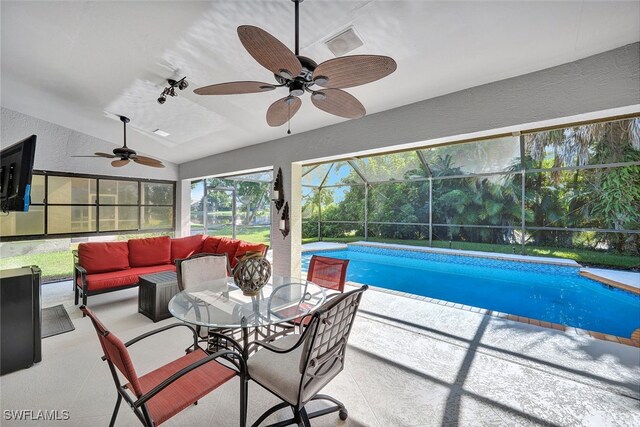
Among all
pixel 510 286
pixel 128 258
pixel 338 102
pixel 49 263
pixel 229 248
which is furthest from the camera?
pixel 510 286

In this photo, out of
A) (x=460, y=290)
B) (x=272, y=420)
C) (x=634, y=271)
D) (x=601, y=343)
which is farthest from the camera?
(x=634, y=271)

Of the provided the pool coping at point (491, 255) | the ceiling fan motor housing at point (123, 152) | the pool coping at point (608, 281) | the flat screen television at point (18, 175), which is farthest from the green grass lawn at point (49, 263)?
the pool coping at point (608, 281)

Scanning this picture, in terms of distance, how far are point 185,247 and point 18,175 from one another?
3.28 meters

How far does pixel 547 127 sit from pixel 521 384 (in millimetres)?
2323

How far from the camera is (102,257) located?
14.2 ft

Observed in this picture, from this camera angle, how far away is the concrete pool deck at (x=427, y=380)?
196 centimetres

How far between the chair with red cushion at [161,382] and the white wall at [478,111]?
2.72 m

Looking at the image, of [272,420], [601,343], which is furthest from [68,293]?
[601,343]

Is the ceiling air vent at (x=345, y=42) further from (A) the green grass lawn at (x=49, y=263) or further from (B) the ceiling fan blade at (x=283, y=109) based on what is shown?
(A) the green grass lawn at (x=49, y=263)

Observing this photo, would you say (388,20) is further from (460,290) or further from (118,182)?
(118,182)

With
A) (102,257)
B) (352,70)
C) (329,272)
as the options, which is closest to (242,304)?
(329,272)

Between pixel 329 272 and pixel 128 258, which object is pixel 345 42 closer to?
pixel 329 272

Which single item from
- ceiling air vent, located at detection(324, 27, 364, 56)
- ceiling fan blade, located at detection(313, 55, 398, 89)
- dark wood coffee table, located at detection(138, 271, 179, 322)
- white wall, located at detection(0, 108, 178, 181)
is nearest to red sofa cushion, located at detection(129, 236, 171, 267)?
dark wood coffee table, located at detection(138, 271, 179, 322)

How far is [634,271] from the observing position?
21.3 feet
